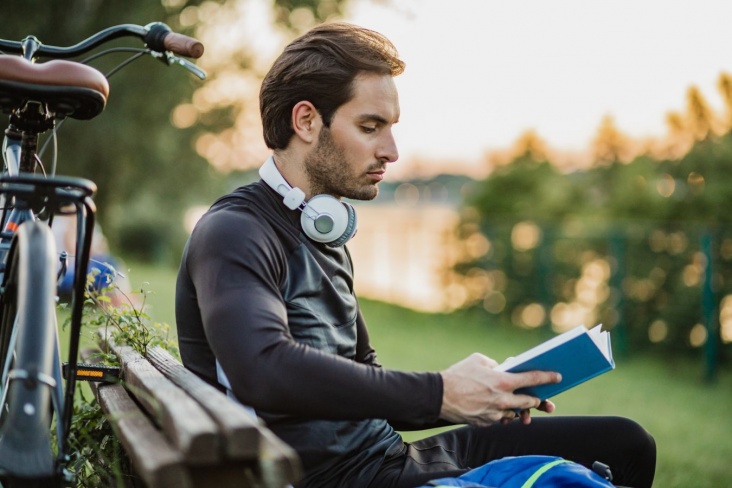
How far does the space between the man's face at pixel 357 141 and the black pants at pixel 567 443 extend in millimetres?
808

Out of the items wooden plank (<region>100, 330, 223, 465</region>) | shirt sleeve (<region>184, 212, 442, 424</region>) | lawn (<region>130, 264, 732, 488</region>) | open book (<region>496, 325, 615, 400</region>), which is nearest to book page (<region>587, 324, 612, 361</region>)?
open book (<region>496, 325, 615, 400</region>)

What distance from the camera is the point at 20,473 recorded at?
1.78 metres

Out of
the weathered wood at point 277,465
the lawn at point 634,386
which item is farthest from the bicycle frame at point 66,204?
the lawn at point 634,386

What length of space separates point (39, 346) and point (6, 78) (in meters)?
0.70

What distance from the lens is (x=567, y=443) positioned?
255cm

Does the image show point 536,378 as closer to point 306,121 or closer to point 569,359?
point 569,359

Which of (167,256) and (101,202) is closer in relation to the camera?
(101,202)

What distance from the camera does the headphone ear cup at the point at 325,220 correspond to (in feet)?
7.80

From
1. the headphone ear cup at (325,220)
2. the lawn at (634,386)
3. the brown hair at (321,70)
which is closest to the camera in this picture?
the headphone ear cup at (325,220)

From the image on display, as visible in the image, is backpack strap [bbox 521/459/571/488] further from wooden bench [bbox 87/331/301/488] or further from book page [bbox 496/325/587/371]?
wooden bench [bbox 87/331/301/488]

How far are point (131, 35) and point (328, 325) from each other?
1.25 meters

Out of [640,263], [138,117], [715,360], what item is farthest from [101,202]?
[715,360]

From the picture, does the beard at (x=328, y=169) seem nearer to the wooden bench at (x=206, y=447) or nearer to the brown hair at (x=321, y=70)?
the brown hair at (x=321, y=70)

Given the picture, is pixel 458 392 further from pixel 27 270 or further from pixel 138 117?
pixel 138 117
